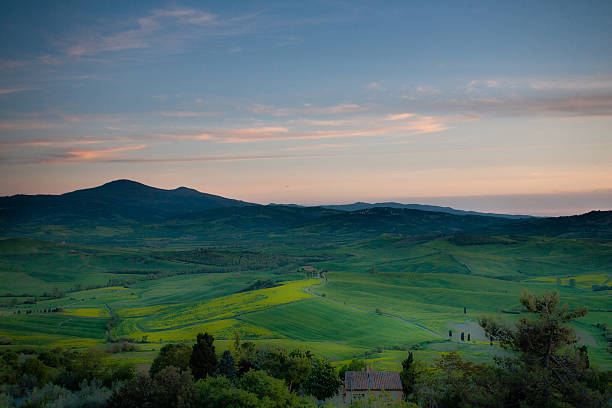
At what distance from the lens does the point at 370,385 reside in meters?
54.0

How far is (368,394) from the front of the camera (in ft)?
174

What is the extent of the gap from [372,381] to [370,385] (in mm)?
786

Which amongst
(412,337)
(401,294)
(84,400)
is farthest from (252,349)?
(401,294)

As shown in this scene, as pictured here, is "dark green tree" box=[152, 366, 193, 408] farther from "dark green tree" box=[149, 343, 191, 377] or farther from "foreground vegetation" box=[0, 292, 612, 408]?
"dark green tree" box=[149, 343, 191, 377]

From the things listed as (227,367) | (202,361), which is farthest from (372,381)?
(202,361)

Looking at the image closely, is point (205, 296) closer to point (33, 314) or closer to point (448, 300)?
point (33, 314)

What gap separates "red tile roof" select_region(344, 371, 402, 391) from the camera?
53875mm

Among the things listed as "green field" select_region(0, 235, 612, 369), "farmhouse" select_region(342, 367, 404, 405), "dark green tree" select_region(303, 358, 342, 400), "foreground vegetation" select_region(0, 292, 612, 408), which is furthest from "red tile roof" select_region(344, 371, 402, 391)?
"green field" select_region(0, 235, 612, 369)

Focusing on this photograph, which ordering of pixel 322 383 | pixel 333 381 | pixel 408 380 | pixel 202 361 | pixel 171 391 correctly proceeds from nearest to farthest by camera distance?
pixel 171 391, pixel 333 381, pixel 322 383, pixel 408 380, pixel 202 361

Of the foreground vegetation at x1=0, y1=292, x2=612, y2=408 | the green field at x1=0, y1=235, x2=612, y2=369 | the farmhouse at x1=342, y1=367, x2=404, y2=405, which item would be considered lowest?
the green field at x1=0, y1=235, x2=612, y2=369

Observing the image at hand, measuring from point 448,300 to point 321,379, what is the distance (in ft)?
403

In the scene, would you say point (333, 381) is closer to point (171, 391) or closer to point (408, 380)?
point (408, 380)

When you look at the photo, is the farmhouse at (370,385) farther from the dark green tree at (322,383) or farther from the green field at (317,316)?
the green field at (317,316)

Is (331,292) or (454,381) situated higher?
(454,381)
